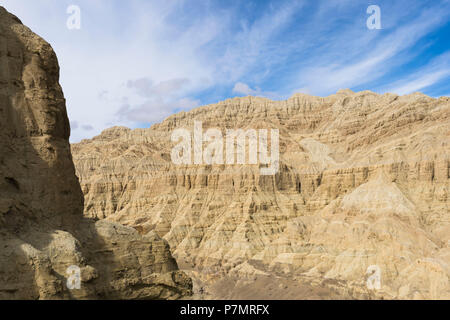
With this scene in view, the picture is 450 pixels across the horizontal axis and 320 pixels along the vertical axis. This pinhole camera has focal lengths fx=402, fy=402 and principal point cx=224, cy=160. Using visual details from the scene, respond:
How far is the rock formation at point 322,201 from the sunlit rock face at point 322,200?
20 centimetres

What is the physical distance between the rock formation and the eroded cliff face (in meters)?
26.0

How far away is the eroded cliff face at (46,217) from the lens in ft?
58.7

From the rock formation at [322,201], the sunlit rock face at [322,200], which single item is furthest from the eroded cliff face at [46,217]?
the sunlit rock face at [322,200]

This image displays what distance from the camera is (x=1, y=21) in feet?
69.4

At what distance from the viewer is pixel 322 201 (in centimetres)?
6962

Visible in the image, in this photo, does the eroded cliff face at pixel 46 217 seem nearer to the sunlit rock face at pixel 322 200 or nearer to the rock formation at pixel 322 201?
the rock formation at pixel 322 201

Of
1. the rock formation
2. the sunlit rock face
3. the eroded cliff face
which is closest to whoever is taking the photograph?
the eroded cliff face

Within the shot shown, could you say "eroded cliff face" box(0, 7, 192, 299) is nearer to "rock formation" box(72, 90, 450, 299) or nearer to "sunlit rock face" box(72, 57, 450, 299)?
"rock formation" box(72, 90, 450, 299)

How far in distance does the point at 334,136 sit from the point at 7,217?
253 ft

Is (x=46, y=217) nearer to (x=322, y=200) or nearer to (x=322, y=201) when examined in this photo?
(x=322, y=201)

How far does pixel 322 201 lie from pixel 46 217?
55.6 m

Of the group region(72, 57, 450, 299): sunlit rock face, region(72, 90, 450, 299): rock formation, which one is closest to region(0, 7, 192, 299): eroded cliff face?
region(72, 90, 450, 299): rock formation

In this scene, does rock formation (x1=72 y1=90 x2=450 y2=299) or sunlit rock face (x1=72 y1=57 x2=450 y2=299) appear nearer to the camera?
rock formation (x1=72 y1=90 x2=450 y2=299)

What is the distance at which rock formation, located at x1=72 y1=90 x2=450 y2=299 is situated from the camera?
46.8 m
